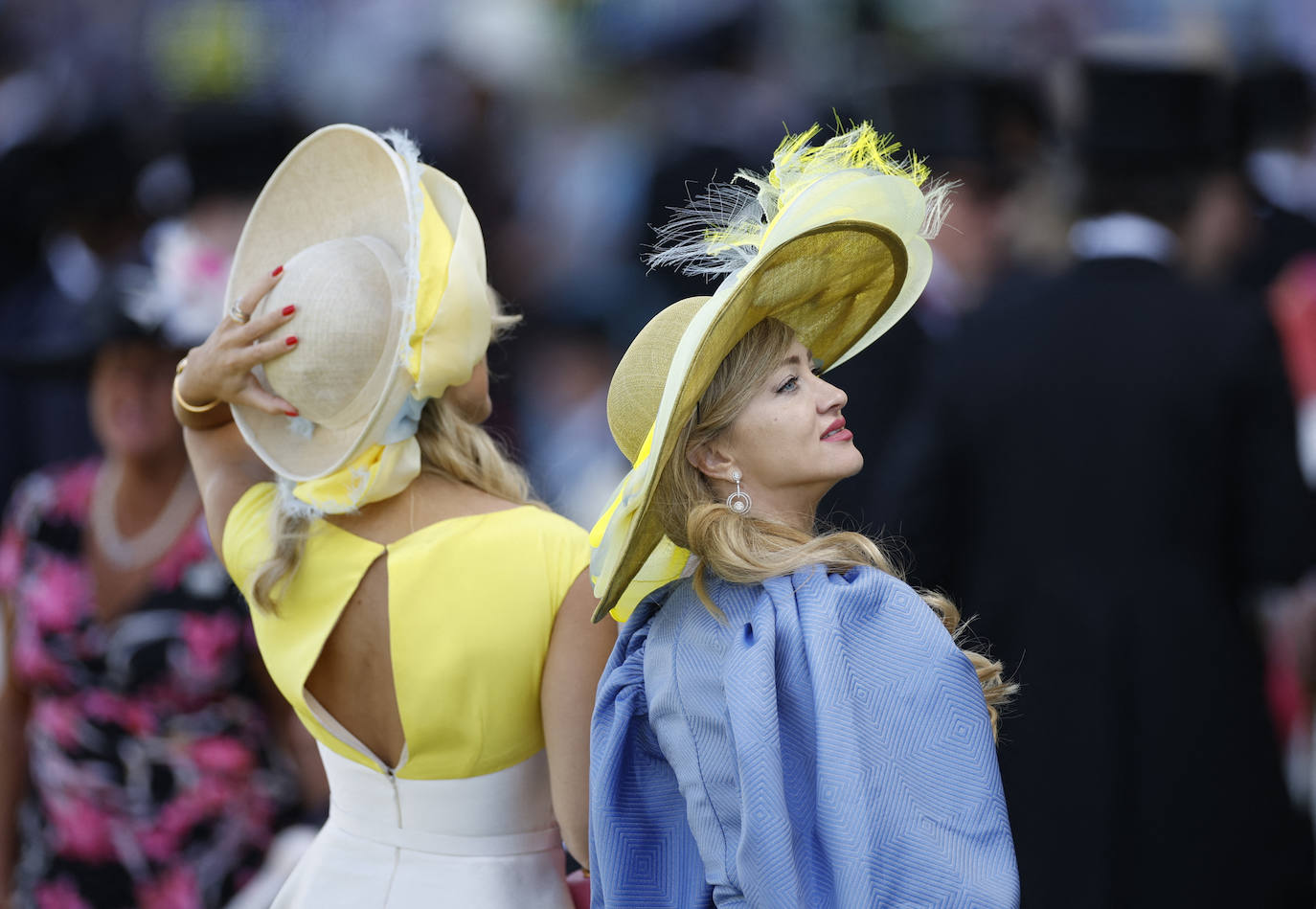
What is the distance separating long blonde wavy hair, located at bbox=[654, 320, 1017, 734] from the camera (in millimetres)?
2158

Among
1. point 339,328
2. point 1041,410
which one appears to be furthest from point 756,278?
point 1041,410

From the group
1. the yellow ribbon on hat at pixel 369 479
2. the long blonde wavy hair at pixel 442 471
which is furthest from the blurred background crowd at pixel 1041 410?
the yellow ribbon on hat at pixel 369 479

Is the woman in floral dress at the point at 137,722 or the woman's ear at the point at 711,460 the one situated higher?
the woman's ear at the point at 711,460

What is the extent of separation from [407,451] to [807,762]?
0.88 meters

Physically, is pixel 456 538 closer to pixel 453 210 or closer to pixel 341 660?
pixel 341 660

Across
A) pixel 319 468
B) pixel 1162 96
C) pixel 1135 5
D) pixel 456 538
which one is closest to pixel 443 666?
pixel 456 538

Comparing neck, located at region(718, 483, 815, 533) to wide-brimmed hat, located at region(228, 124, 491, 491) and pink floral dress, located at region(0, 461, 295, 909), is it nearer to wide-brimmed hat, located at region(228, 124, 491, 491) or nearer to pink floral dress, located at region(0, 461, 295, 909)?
wide-brimmed hat, located at region(228, 124, 491, 491)

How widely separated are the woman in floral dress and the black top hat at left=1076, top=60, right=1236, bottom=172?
236cm

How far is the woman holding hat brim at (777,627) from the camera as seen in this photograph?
6.49ft

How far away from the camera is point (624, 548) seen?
2.16 metres

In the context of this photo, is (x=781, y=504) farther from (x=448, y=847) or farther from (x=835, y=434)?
(x=448, y=847)

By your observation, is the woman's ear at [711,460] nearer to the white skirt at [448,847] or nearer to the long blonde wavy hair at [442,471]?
the long blonde wavy hair at [442,471]

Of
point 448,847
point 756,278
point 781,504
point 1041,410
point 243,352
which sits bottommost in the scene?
point 448,847

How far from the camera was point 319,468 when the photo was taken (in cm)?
255
